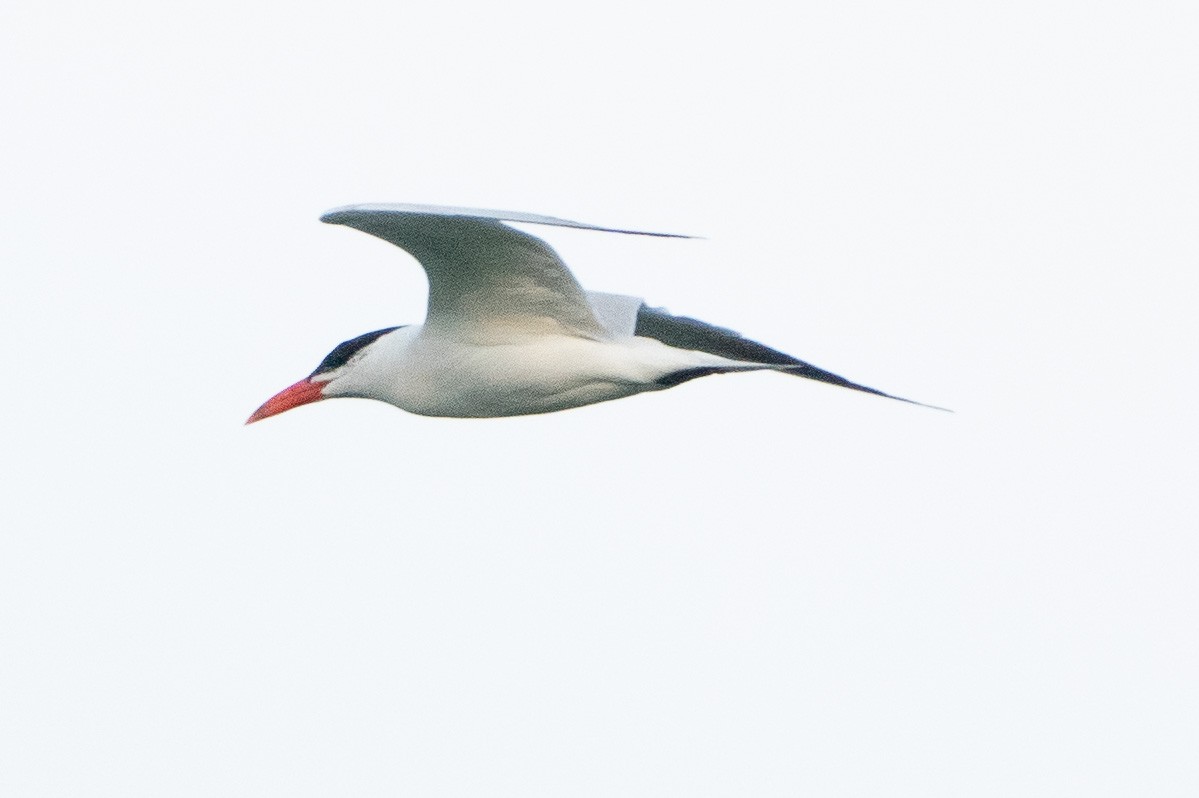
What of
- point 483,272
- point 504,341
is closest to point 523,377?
point 504,341

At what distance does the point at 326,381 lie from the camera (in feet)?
39.2

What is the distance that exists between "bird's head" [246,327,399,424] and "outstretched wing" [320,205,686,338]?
0.82 meters

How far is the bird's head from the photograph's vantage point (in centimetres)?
1176

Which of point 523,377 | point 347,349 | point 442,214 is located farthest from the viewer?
point 347,349

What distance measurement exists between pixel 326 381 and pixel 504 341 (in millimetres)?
1520

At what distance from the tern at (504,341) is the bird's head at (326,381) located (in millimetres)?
289

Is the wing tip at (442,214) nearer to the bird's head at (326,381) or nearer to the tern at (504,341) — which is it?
the tern at (504,341)

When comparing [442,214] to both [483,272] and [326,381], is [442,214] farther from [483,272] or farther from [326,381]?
[326,381]

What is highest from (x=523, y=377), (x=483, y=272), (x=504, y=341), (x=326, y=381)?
(x=483, y=272)

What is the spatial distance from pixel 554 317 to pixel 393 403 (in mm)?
1167

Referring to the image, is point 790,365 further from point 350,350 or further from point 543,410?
point 350,350

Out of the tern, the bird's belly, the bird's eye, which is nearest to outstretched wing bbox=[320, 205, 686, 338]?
the tern

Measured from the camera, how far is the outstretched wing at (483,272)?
32.7 feet

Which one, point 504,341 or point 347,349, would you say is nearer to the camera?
point 504,341
